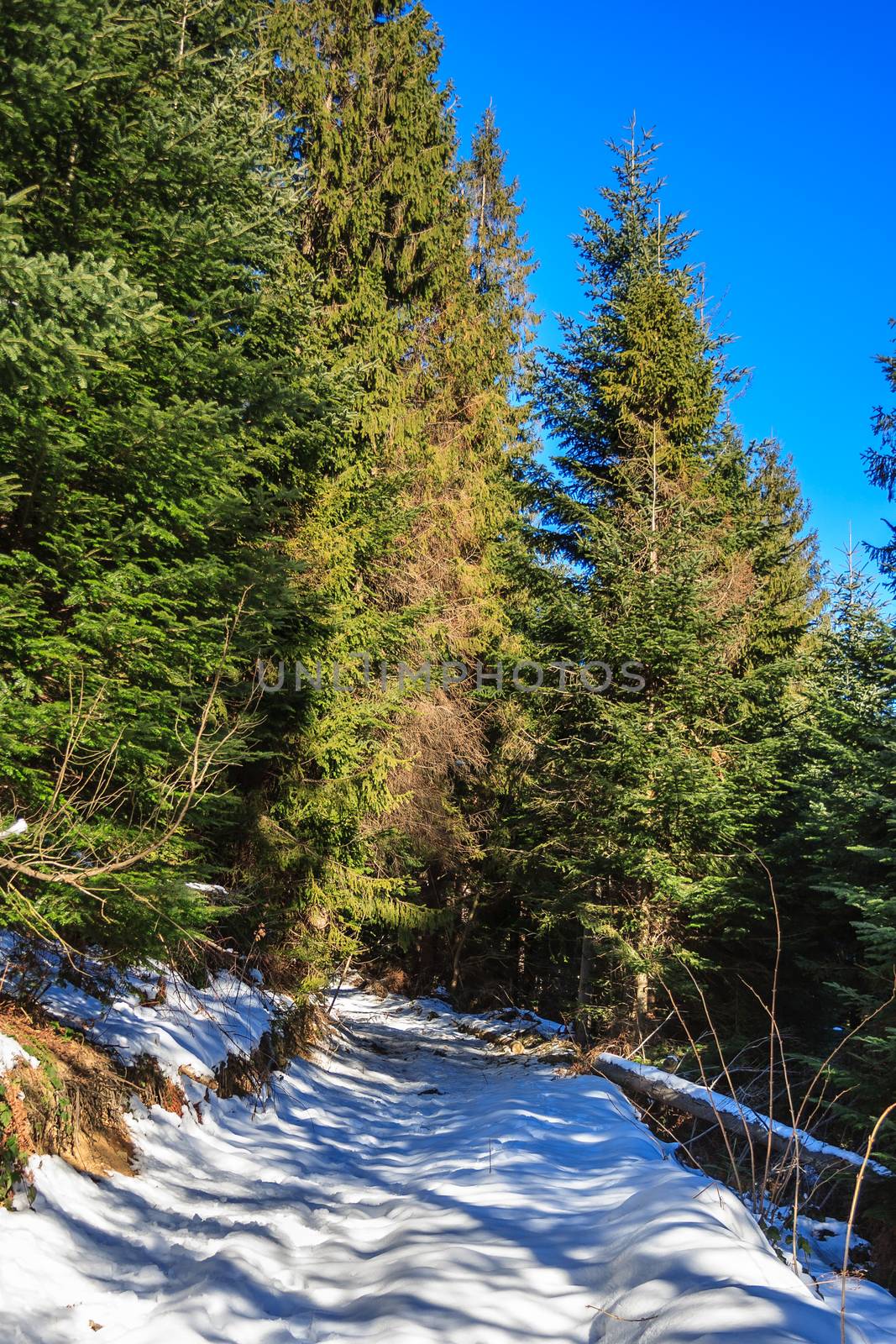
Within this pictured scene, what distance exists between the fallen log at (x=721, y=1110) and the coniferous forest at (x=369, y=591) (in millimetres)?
386

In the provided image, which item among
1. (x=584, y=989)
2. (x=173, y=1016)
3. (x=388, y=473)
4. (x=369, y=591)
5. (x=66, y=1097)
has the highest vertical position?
(x=388, y=473)

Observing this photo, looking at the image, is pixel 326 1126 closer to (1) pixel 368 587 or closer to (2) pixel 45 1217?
(2) pixel 45 1217

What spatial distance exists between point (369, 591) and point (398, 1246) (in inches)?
323

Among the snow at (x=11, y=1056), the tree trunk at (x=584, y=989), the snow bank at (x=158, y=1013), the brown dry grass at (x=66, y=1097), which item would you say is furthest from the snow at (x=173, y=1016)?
the tree trunk at (x=584, y=989)

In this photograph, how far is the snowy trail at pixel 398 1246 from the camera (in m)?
2.90

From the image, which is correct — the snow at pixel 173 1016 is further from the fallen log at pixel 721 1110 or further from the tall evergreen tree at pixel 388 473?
the fallen log at pixel 721 1110

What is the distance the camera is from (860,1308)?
3555mm

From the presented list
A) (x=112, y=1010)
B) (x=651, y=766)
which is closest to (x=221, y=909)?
(x=112, y=1010)

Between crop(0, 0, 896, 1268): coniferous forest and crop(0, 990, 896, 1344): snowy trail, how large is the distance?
3.64 ft

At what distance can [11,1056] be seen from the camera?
445 centimetres

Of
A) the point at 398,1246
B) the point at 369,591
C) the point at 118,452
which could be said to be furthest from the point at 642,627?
the point at 398,1246

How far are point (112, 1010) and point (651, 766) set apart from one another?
20.1ft

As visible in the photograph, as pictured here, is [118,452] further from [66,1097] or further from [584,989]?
[584,989]

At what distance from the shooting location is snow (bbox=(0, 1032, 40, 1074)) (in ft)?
14.3
